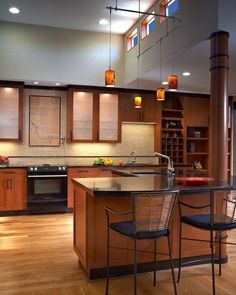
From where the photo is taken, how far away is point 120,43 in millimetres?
6539

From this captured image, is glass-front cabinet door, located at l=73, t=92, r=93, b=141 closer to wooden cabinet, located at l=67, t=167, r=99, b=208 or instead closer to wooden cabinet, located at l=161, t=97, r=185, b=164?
wooden cabinet, located at l=67, t=167, r=99, b=208

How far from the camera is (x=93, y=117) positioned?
6.67 m

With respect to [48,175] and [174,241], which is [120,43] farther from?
[174,241]

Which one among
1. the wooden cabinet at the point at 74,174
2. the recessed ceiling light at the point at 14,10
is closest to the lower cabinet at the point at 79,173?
the wooden cabinet at the point at 74,174

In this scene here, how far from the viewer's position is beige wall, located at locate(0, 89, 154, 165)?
6.59 meters

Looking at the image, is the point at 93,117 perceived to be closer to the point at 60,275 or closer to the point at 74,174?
the point at 74,174

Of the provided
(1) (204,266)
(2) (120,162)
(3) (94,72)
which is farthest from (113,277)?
(3) (94,72)

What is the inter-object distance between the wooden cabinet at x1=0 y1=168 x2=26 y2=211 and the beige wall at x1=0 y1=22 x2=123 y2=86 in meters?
1.83

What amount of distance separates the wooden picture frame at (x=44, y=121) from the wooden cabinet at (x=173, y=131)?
2485 millimetres

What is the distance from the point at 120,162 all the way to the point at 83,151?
89cm

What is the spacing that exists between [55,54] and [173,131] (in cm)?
327

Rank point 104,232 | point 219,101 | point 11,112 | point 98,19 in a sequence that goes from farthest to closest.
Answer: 1. point 11,112
2. point 98,19
3. point 219,101
4. point 104,232

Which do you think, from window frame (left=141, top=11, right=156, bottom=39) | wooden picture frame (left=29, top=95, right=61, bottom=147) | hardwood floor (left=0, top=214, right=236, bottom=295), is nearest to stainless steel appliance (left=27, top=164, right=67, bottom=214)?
wooden picture frame (left=29, top=95, right=61, bottom=147)

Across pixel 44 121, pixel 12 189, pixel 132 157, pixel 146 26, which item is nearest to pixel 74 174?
pixel 12 189
